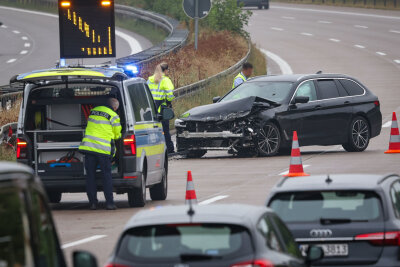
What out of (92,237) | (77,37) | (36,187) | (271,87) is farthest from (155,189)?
(36,187)

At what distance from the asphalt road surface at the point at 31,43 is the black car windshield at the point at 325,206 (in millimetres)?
27220

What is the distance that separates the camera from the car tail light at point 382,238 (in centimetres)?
909

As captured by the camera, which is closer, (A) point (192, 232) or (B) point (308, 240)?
(A) point (192, 232)

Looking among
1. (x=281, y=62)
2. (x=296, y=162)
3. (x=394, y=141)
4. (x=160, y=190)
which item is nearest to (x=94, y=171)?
(x=160, y=190)

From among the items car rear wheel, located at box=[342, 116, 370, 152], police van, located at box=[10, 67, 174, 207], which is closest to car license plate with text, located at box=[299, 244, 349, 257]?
police van, located at box=[10, 67, 174, 207]

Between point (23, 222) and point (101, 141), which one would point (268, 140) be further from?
point (23, 222)

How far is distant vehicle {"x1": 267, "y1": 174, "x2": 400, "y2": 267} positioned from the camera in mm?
9156

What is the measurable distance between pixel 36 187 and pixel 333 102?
1838 centimetres

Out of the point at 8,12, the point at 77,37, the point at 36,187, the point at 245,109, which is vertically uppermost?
the point at 36,187

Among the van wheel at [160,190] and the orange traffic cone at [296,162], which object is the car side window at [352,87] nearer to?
the orange traffic cone at [296,162]

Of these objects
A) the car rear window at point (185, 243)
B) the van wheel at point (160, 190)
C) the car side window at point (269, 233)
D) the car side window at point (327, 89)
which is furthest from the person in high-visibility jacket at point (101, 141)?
the car side window at point (327, 89)

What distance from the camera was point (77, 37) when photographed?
21.5 metres

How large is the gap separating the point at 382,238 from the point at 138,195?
22.8 ft

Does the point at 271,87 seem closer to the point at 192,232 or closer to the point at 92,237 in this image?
the point at 92,237
